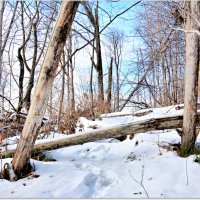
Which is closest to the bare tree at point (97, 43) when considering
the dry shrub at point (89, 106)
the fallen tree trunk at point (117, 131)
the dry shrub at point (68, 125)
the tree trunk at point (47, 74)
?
the dry shrub at point (89, 106)

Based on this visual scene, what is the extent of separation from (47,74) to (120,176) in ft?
5.17

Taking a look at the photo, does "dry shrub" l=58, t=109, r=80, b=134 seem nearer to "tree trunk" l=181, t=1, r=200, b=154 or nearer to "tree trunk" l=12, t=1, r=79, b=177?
"tree trunk" l=12, t=1, r=79, b=177

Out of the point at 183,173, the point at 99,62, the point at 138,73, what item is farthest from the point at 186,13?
the point at 138,73

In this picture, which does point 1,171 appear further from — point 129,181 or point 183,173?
point 183,173

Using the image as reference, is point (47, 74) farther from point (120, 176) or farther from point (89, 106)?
point (89, 106)

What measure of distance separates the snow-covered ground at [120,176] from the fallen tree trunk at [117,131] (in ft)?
0.86

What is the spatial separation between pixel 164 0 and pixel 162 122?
11.2 ft

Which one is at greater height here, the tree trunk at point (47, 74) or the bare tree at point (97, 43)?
the bare tree at point (97, 43)

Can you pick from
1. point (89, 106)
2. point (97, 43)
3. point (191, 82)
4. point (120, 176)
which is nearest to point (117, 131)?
point (120, 176)

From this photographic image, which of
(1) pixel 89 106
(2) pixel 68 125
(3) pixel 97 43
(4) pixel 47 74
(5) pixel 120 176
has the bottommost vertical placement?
(5) pixel 120 176

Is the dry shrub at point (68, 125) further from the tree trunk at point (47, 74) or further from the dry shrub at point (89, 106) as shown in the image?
the tree trunk at point (47, 74)

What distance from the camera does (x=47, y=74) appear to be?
3934 millimetres

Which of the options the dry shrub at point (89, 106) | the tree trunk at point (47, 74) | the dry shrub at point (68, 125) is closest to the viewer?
the tree trunk at point (47, 74)

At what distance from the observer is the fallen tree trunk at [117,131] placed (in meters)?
4.89
